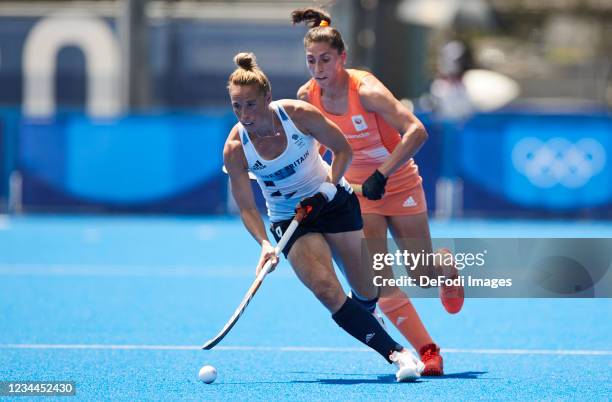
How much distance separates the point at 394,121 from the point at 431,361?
1377 mm

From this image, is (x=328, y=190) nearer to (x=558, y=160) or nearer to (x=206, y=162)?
(x=558, y=160)

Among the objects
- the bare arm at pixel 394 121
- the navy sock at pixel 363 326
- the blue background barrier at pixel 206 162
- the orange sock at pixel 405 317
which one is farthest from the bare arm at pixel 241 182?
the blue background barrier at pixel 206 162

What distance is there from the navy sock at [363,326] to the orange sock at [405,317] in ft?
1.47

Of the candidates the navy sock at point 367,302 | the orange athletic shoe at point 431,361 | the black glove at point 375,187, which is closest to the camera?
the black glove at point 375,187

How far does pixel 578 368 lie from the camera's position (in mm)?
7660

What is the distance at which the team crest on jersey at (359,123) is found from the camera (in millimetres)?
7719

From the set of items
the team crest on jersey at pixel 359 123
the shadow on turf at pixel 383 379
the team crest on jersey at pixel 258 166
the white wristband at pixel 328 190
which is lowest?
the shadow on turf at pixel 383 379

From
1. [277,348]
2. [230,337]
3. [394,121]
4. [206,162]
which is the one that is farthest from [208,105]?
[394,121]

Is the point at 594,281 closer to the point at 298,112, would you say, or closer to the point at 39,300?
the point at 298,112

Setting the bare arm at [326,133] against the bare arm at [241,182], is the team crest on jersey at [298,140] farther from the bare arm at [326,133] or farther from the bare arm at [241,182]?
the bare arm at [241,182]

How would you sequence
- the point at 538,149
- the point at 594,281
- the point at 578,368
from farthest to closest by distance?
the point at 538,149
the point at 594,281
the point at 578,368

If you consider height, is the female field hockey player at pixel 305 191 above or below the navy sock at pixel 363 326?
above

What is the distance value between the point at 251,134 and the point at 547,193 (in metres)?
10.3

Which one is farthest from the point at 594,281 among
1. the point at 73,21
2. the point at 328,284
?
the point at 73,21
